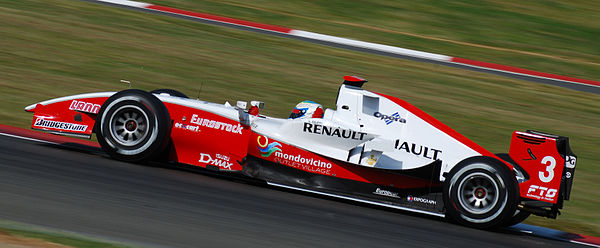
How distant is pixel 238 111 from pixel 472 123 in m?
6.49

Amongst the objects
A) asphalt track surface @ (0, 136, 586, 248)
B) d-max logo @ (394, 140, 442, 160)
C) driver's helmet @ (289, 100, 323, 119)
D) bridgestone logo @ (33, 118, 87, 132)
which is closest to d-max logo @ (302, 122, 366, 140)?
driver's helmet @ (289, 100, 323, 119)

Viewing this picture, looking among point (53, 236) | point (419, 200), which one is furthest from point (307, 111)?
point (53, 236)

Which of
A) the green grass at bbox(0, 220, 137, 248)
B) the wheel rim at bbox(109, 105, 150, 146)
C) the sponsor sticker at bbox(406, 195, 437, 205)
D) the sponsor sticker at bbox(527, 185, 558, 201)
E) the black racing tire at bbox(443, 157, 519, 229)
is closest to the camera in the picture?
the green grass at bbox(0, 220, 137, 248)

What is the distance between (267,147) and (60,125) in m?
2.38

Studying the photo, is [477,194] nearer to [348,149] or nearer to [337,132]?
[348,149]

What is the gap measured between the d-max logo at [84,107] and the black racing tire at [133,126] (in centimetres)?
22

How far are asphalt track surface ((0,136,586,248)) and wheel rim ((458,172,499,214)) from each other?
0.85ft

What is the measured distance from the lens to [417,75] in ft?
53.6

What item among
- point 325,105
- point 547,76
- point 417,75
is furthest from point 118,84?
point 547,76

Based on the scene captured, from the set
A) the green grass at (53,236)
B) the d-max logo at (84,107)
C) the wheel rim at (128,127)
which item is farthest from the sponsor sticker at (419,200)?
the d-max logo at (84,107)

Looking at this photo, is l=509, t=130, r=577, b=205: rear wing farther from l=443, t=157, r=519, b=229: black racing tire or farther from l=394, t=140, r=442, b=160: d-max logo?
l=394, t=140, r=442, b=160: d-max logo

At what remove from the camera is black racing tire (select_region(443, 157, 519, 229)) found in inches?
269

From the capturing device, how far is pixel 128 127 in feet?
24.9

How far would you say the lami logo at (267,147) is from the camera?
747 cm
